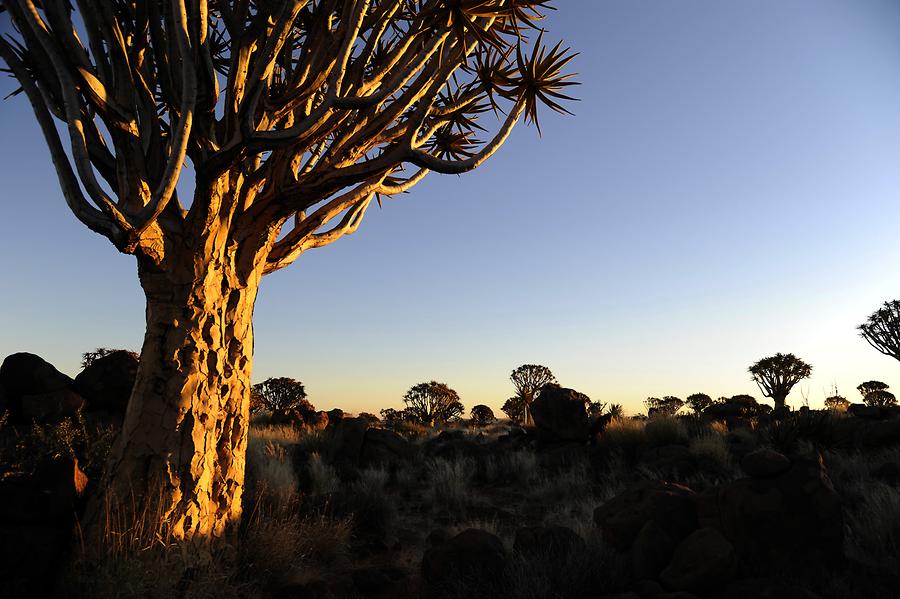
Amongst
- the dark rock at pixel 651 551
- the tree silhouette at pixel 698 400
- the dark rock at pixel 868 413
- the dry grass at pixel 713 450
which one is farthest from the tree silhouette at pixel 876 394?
the dark rock at pixel 651 551

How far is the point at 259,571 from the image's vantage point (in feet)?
16.1

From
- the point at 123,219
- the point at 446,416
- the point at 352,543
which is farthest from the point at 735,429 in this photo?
the point at 446,416

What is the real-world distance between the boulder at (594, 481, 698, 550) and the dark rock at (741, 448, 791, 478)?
700 mm

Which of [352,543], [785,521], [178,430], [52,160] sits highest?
[52,160]

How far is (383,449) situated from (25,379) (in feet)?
21.7

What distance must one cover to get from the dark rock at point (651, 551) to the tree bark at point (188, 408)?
3847 mm

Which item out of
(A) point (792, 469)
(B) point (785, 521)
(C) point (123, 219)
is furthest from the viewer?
(A) point (792, 469)

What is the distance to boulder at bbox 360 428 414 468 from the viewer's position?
11188 mm

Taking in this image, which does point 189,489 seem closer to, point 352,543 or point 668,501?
point 352,543

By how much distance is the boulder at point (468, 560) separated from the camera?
15.6 feet

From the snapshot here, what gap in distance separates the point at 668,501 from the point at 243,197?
211 inches

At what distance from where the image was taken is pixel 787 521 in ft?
15.2

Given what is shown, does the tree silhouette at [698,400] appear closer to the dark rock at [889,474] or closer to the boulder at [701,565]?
the dark rock at [889,474]

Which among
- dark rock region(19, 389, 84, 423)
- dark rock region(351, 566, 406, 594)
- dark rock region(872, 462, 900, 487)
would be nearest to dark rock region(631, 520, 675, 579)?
dark rock region(351, 566, 406, 594)
